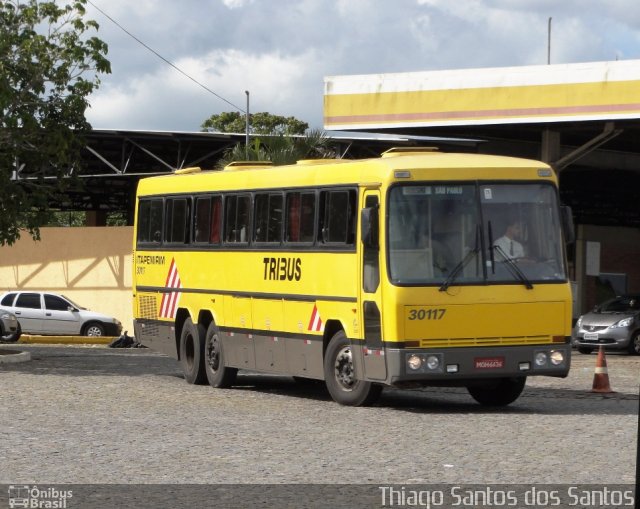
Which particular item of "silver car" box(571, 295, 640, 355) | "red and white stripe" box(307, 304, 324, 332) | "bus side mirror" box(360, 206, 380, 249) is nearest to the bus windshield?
"bus side mirror" box(360, 206, 380, 249)

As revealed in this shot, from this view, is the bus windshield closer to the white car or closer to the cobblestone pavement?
the cobblestone pavement

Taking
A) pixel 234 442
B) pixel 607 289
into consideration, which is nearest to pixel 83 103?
pixel 234 442

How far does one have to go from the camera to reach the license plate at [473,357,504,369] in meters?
Result: 17.4

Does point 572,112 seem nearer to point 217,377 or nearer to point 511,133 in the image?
point 511,133

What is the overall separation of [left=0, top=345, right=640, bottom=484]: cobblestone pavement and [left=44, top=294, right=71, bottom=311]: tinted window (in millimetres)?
19461

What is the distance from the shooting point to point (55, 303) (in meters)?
42.8

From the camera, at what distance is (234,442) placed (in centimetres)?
1420

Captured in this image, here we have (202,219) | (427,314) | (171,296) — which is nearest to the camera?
(427,314)

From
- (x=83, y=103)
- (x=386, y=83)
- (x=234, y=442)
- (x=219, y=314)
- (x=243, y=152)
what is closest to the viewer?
(x=234, y=442)

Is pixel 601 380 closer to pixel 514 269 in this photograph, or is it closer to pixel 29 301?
pixel 514 269

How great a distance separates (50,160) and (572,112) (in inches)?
462

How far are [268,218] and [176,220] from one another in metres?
3.35

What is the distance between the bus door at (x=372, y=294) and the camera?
17.5m

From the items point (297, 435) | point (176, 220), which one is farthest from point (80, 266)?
point (297, 435)
